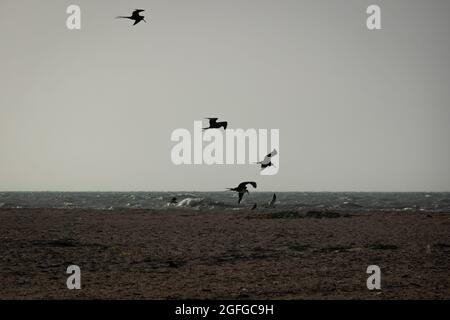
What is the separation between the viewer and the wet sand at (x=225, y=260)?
1197 cm

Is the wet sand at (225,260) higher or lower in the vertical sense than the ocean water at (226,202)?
higher

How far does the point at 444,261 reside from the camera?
15.8m

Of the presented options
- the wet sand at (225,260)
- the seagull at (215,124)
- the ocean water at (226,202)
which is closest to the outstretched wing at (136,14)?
the seagull at (215,124)

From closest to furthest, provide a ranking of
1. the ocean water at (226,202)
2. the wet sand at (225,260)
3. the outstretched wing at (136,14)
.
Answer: the wet sand at (225,260), the outstretched wing at (136,14), the ocean water at (226,202)

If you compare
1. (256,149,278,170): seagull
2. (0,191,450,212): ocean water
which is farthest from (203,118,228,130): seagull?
(0,191,450,212): ocean water

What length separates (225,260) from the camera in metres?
16.4

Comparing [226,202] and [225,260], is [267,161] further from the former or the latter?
[226,202]

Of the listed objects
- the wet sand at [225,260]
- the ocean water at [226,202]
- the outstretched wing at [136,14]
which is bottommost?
the ocean water at [226,202]

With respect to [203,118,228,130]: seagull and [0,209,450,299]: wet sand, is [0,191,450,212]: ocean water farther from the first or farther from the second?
[203,118,228,130]: seagull

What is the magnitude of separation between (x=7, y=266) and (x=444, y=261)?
12351mm

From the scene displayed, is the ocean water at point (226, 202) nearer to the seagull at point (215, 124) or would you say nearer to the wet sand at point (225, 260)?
the wet sand at point (225, 260)

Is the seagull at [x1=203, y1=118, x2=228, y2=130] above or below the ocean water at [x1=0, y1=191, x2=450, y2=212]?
above

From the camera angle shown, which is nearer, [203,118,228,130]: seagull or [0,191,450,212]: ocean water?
[203,118,228,130]: seagull

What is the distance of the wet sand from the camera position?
11969mm
